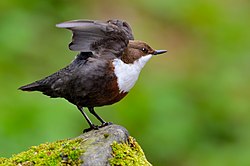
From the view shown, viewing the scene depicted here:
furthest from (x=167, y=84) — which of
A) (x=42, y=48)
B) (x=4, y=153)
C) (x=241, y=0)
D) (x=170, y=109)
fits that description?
(x=241, y=0)

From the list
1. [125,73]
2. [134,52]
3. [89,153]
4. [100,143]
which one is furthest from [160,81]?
[89,153]

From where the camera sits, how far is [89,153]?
465 cm

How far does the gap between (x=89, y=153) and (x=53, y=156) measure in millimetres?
250

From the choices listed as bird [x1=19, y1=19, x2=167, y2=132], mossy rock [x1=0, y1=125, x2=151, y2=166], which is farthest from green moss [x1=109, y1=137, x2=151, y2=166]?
A: bird [x1=19, y1=19, x2=167, y2=132]

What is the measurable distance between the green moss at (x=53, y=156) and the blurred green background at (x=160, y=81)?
3.07 meters

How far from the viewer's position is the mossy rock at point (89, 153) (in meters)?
4.62

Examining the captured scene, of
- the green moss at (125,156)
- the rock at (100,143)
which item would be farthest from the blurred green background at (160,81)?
the green moss at (125,156)

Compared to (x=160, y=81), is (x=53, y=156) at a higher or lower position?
lower

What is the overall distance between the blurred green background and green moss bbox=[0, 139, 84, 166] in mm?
3074

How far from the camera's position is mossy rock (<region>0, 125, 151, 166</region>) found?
462cm

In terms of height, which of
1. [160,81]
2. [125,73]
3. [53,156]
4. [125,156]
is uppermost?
[160,81]

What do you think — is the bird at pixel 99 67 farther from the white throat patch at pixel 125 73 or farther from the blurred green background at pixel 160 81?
the blurred green background at pixel 160 81

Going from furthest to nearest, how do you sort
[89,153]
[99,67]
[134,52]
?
[134,52], [99,67], [89,153]

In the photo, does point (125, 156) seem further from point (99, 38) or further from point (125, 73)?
point (99, 38)
